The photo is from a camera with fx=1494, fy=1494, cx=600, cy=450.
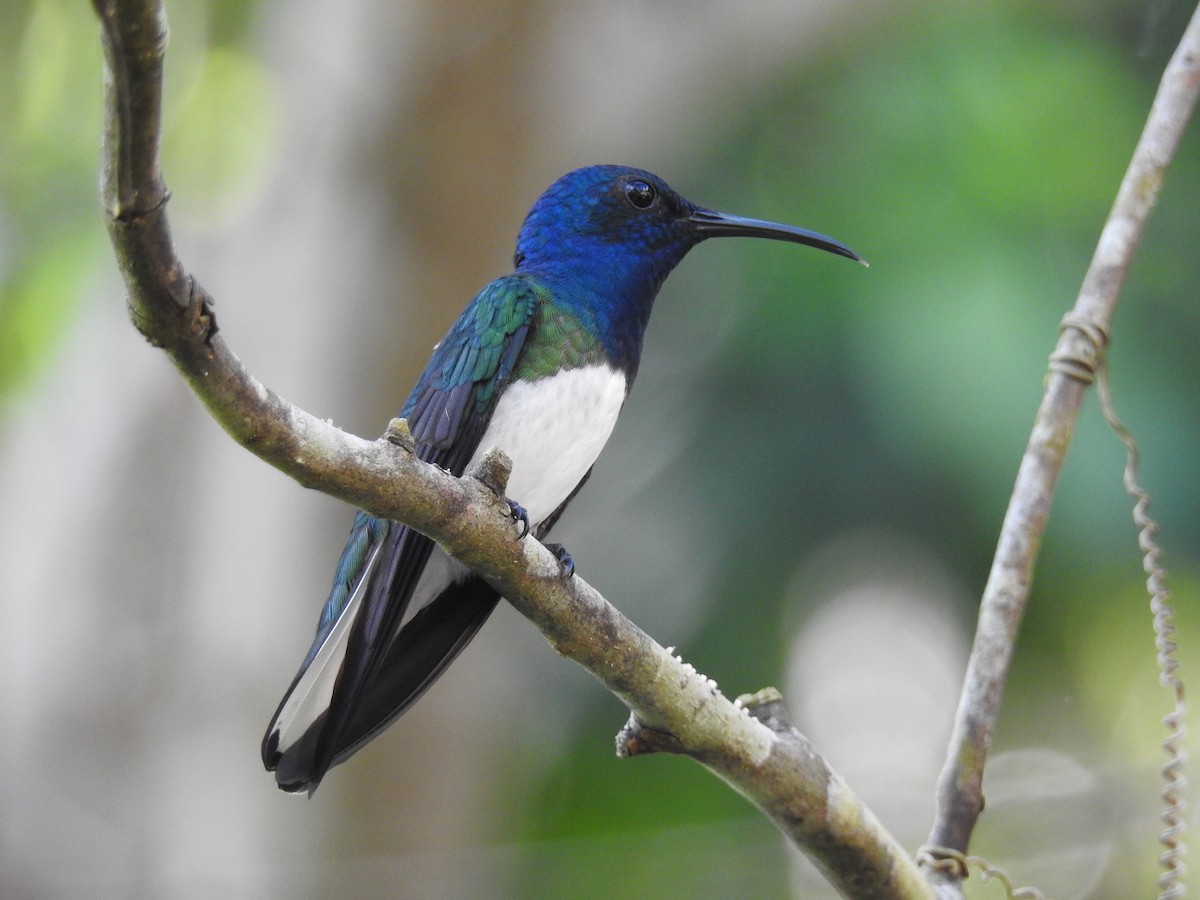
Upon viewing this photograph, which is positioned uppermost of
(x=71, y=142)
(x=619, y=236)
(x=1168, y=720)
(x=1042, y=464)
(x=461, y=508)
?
(x=71, y=142)

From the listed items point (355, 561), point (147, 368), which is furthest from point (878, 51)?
point (355, 561)

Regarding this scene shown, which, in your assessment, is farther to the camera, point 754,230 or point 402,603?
point 754,230

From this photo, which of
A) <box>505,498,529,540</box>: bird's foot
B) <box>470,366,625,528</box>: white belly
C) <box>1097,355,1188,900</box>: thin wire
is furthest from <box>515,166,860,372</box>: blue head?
<box>505,498,529,540</box>: bird's foot

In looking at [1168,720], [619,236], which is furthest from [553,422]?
[1168,720]

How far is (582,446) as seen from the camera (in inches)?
140

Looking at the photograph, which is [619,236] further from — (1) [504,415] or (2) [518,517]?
(2) [518,517]

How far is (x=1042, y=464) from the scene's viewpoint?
10.4ft

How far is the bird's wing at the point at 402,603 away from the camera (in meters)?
2.86

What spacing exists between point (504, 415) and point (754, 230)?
938 millimetres

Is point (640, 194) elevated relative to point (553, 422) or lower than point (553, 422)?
elevated

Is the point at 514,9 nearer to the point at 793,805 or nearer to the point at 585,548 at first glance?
the point at 585,548

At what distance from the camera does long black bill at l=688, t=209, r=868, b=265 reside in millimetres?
3961

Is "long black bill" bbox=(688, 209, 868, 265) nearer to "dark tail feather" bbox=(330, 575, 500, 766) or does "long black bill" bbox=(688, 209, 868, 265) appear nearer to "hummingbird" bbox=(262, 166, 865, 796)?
"hummingbird" bbox=(262, 166, 865, 796)

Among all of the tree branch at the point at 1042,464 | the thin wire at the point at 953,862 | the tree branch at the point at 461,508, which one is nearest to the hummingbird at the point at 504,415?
the tree branch at the point at 461,508
